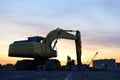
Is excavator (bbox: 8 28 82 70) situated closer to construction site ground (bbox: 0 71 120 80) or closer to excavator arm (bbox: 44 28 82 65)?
excavator arm (bbox: 44 28 82 65)

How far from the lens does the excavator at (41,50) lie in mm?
79000

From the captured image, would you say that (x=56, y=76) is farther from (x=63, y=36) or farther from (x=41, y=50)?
(x=63, y=36)

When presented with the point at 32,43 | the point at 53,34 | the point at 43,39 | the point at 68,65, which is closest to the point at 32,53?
the point at 32,43

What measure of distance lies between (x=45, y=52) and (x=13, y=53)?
731cm

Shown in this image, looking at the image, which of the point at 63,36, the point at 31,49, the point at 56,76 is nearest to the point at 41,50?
the point at 31,49

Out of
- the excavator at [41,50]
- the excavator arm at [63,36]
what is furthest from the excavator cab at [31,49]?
the excavator arm at [63,36]

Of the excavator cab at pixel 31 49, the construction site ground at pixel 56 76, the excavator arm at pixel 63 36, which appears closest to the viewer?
the construction site ground at pixel 56 76

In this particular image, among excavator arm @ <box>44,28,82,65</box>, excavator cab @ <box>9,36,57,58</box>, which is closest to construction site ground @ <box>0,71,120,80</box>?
excavator cab @ <box>9,36,57,58</box>

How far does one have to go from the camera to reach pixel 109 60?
170875mm

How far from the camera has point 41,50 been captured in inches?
3145

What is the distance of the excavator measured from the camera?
3110 inches

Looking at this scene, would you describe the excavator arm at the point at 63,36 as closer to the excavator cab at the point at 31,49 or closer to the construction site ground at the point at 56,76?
the excavator cab at the point at 31,49

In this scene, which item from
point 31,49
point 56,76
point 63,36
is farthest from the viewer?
point 63,36

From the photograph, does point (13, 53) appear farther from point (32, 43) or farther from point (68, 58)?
point (68, 58)
